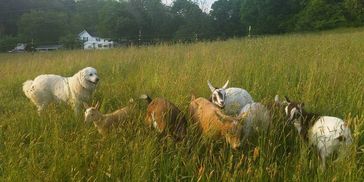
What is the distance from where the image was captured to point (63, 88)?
6922mm

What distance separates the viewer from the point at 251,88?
236 inches

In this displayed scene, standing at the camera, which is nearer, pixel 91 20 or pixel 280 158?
pixel 280 158

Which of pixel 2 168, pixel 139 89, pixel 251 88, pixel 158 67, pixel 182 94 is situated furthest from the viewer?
pixel 158 67

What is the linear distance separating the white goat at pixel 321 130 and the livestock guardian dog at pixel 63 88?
11.9 feet

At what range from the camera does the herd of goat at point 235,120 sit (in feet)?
11.3

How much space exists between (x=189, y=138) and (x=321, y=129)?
1.24 meters

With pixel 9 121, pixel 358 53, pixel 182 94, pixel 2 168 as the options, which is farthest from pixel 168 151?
pixel 358 53

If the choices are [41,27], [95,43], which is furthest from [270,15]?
[95,43]

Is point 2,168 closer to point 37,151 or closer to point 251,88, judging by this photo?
point 37,151

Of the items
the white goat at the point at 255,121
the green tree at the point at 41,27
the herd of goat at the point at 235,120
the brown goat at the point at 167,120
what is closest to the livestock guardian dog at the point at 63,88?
the herd of goat at the point at 235,120

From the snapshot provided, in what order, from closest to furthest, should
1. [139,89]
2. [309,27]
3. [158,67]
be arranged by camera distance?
[139,89] → [158,67] → [309,27]

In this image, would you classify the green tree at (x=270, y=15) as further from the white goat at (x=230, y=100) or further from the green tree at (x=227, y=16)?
the white goat at (x=230, y=100)

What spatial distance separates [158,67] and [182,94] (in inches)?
97.2

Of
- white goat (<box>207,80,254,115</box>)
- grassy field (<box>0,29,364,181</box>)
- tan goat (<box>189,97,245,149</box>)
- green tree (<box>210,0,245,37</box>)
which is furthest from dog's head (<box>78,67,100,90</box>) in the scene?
green tree (<box>210,0,245,37</box>)
